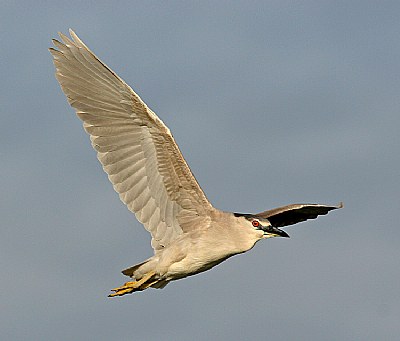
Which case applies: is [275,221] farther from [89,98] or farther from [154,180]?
[89,98]

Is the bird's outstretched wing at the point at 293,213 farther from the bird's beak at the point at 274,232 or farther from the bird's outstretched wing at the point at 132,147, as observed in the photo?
the bird's outstretched wing at the point at 132,147

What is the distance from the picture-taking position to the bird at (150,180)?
58.7 ft

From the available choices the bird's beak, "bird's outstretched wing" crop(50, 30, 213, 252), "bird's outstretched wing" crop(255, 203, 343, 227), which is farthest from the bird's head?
"bird's outstretched wing" crop(255, 203, 343, 227)

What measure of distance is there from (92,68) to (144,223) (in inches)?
98.6

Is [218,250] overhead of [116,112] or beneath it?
beneath

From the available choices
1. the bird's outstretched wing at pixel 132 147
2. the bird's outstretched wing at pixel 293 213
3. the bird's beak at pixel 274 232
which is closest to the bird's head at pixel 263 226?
the bird's beak at pixel 274 232

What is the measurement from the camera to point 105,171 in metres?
18.7

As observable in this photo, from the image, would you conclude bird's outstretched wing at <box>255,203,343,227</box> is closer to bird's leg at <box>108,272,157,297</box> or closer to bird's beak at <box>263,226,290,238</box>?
bird's beak at <box>263,226,290,238</box>

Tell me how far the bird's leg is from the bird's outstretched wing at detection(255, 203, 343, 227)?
7.08ft

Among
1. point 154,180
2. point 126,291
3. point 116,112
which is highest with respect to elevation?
point 116,112

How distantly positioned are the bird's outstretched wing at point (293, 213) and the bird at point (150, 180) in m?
1.23

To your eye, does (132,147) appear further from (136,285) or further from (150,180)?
(136,285)

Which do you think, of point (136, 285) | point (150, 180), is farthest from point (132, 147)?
point (136, 285)

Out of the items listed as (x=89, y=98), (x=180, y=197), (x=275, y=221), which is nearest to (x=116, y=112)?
(x=89, y=98)
